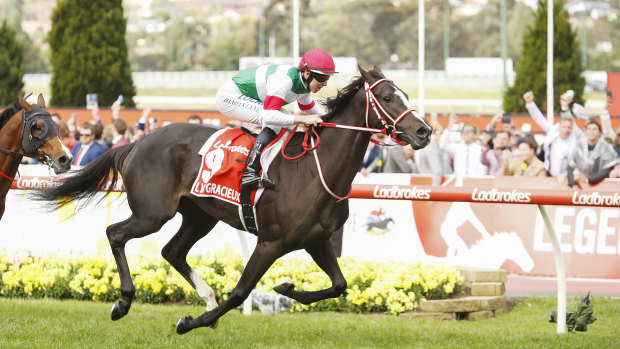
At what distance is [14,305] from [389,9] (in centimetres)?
8435

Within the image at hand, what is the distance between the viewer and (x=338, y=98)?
20.1 feet

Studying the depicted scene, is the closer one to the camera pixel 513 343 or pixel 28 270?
pixel 513 343

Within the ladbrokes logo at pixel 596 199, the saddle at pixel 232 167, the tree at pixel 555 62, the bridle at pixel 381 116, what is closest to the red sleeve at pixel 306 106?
the saddle at pixel 232 167

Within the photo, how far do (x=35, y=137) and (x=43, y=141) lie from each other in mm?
64

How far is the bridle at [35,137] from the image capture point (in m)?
6.81

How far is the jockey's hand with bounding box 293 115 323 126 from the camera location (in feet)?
19.7

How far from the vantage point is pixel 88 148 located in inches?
447

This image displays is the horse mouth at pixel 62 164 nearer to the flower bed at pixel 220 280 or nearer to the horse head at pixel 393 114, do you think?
the flower bed at pixel 220 280

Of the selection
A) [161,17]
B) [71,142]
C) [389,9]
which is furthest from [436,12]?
[71,142]

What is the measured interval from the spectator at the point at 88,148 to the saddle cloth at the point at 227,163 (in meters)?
5.03

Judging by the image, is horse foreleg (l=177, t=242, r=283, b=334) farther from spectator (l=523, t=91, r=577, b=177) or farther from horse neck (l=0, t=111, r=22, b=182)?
spectator (l=523, t=91, r=577, b=177)

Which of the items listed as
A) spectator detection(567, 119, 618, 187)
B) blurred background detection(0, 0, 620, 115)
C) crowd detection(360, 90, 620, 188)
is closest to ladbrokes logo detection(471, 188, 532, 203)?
crowd detection(360, 90, 620, 188)

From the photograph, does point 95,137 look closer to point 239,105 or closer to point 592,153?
point 239,105

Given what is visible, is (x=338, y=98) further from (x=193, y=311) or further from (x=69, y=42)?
(x=69, y=42)
